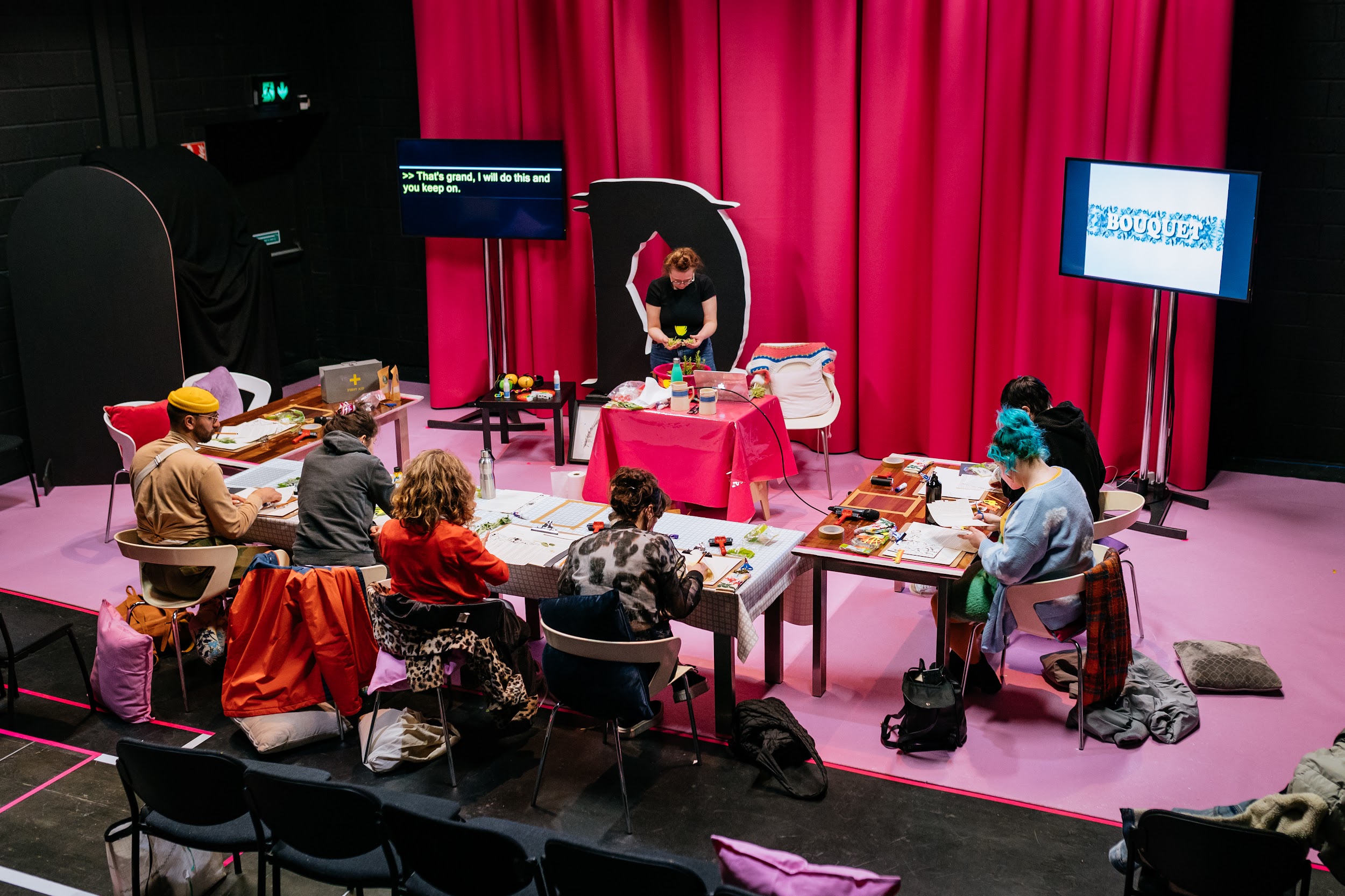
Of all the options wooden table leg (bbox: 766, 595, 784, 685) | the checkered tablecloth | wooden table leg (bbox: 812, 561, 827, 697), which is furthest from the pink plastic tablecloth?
wooden table leg (bbox: 812, 561, 827, 697)

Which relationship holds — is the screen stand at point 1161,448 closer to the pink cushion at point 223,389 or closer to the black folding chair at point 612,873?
the black folding chair at point 612,873

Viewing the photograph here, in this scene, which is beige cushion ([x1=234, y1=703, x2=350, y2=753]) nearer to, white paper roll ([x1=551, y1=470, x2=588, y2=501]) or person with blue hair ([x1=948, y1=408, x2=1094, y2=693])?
white paper roll ([x1=551, y1=470, x2=588, y2=501])

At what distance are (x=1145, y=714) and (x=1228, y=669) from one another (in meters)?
0.54

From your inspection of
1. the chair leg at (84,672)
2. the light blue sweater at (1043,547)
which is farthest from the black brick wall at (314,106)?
the light blue sweater at (1043,547)

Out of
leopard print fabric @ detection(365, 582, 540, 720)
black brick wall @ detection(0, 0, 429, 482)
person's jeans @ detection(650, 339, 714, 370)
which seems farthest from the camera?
black brick wall @ detection(0, 0, 429, 482)

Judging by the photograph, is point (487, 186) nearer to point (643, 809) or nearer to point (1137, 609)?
point (1137, 609)

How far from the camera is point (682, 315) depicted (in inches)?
292

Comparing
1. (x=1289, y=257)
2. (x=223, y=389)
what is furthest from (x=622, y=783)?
(x=1289, y=257)

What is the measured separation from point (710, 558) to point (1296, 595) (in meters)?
3.00

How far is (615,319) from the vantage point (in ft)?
27.0

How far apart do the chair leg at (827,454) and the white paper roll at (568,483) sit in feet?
5.74

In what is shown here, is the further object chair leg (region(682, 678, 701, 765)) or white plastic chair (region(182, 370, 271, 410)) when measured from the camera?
white plastic chair (region(182, 370, 271, 410))

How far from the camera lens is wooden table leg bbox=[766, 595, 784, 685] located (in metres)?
4.98

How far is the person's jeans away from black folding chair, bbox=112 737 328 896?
4.19 metres
